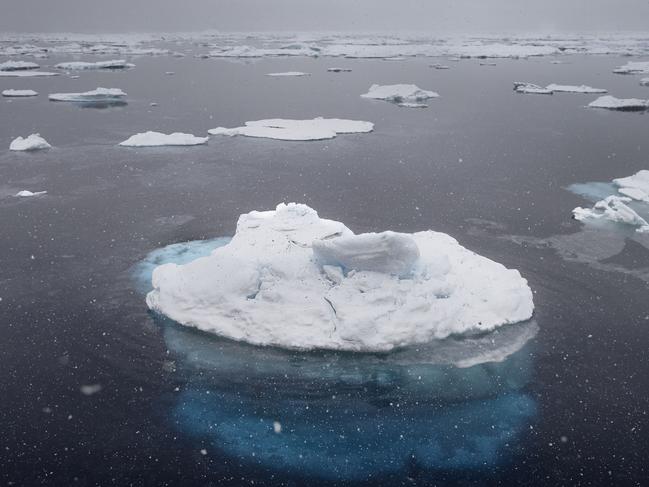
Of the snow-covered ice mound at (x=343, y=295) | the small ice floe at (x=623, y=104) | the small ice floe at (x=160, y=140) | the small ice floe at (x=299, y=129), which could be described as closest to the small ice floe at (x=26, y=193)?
the small ice floe at (x=160, y=140)

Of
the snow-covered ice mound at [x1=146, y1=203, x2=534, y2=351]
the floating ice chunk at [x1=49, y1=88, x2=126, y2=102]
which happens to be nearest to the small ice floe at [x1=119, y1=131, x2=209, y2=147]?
the floating ice chunk at [x1=49, y1=88, x2=126, y2=102]

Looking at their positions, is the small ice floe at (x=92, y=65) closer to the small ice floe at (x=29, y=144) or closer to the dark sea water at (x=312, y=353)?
the small ice floe at (x=29, y=144)

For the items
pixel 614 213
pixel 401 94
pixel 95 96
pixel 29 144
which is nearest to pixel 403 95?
pixel 401 94

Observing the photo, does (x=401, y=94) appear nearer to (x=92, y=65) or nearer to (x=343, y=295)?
(x=343, y=295)

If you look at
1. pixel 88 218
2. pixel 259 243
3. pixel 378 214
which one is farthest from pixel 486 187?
pixel 88 218

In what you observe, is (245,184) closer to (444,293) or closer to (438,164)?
(438,164)

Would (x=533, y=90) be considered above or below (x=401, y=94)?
below
